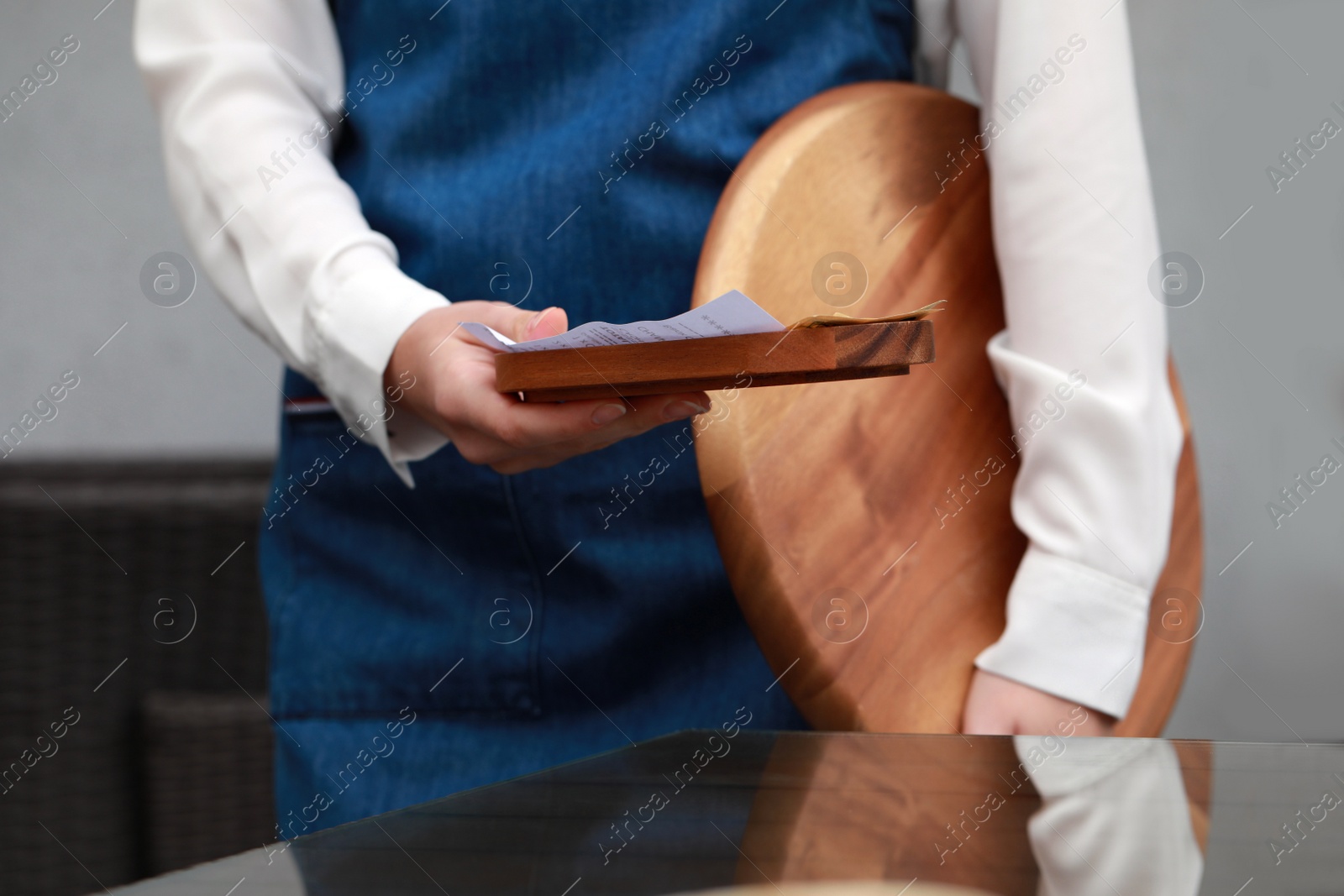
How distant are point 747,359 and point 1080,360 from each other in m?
0.41

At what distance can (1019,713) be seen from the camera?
78cm

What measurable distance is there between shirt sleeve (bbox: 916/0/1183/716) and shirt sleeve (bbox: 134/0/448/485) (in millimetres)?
473

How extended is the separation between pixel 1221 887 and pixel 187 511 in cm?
185

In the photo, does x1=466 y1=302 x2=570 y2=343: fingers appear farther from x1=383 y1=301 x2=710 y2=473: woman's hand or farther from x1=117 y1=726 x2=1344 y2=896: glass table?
x1=117 y1=726 x2=1344 y2=896: glass table

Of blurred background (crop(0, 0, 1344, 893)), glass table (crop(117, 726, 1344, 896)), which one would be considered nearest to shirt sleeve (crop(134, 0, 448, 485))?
glass table (crop(117, 726, 1344, 896))

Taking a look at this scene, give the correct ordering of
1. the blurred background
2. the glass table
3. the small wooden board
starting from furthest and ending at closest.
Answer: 1. the blurred background
2. the small wooden board
3. the glass table

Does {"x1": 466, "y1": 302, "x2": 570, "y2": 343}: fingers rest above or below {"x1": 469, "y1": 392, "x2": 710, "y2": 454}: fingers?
above

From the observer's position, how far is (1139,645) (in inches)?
31.8

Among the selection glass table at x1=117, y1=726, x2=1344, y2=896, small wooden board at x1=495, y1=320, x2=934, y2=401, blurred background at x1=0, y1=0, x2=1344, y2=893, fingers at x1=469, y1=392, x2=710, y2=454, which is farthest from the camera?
blurred background at x1=0, y1=0, x2=1344, y2=893

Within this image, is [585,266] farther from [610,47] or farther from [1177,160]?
[1177,160]

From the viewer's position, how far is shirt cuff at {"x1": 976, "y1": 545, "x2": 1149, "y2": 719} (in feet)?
2.57

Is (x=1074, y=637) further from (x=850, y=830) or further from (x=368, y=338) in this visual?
(x=368, y=338)

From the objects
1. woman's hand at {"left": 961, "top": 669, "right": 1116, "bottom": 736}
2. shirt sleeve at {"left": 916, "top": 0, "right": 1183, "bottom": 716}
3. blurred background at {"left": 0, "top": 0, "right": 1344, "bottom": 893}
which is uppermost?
shirt sleeve at {"left": 916, "top": 0, "right": 1183, "bottom": 716}

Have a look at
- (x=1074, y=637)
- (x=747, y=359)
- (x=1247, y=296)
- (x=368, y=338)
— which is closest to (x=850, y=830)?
(x=747, y=359)
